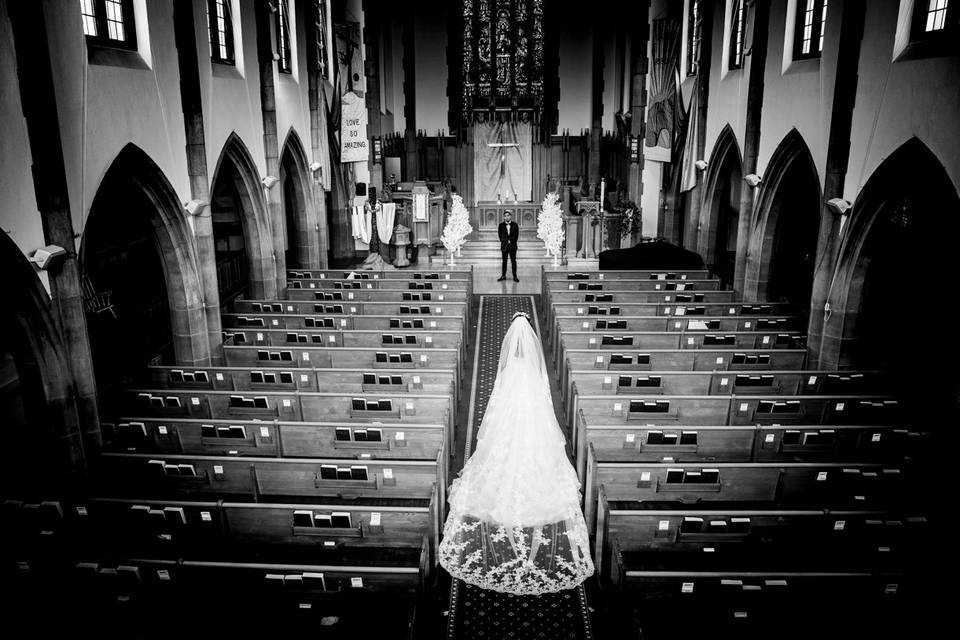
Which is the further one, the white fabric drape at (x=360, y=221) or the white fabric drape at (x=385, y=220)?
the white fabric drape at (x=360, y=221)

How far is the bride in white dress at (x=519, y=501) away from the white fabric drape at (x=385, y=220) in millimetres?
11209

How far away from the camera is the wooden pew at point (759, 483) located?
6711 mm

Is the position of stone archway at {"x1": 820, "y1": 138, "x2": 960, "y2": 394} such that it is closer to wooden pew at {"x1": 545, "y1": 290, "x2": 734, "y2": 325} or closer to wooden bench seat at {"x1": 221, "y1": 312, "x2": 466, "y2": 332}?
wooden pew at {"x1": 545, "y1": 290, "x2": 734, "y2": 325}

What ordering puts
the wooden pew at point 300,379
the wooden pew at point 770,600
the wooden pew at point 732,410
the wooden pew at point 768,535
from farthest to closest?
the wooden pew at point 300,379 < the wooden pew at point 732,410 < the wooden pew at point 768,535 < the wooden pew at point 770,600

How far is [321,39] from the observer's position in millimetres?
17656

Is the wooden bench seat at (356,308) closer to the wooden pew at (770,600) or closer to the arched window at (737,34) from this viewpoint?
the wooden pew at (770,600)

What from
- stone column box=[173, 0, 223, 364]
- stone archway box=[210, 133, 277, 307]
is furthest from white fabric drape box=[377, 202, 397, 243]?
stone column box=[173, 0, 223, 364]

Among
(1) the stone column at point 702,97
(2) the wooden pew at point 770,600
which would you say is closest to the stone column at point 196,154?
(2) the wooden pew at point 770,600

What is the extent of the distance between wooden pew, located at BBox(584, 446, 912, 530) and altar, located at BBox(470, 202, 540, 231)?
1730cm

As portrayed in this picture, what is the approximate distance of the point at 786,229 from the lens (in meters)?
17.5

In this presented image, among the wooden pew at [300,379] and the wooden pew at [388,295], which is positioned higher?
the wooden pew at [388,295]

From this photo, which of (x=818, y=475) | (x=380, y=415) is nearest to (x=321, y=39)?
(x=380, y=415)

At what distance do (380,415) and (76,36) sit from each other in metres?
6.01

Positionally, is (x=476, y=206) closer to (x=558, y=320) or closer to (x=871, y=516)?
(x=558, y=320)
